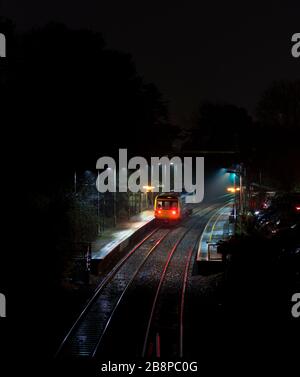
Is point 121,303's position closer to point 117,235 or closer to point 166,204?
point 117,235

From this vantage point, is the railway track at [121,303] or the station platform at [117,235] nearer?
the railway track at [121,303]

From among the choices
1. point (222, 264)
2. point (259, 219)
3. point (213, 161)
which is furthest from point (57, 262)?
point (213, 161)

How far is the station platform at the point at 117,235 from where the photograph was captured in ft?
72.0

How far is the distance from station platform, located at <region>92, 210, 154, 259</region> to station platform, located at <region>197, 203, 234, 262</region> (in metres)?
3.63

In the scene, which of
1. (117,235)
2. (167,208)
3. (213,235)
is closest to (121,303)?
(117,235)

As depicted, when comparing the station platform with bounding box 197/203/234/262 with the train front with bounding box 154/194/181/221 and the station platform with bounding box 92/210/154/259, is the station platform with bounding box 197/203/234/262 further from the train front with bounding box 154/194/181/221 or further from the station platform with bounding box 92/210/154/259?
the station platform with bounding box 92/210/154/259

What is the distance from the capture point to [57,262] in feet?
56.6

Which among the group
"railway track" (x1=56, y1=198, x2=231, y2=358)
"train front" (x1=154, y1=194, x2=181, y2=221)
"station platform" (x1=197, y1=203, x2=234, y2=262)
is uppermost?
"train front" (x1=154, y1=194, x2=181, y2=221)

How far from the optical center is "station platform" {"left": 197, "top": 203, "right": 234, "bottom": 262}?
794 inches

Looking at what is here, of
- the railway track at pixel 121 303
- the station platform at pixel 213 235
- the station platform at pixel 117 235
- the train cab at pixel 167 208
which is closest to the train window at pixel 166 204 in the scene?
the train cab at pixel 167 208

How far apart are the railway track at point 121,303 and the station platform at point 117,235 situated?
0.74 meters

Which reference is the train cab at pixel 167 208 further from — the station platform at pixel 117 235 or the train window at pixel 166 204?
the station platform at pixel 117 235

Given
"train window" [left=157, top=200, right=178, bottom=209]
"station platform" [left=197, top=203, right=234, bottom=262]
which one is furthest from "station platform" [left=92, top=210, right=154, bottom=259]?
"station platform" [left=197, top=203, right=234, bottom=262]

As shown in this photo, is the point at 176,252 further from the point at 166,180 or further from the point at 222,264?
the point at 166,180
